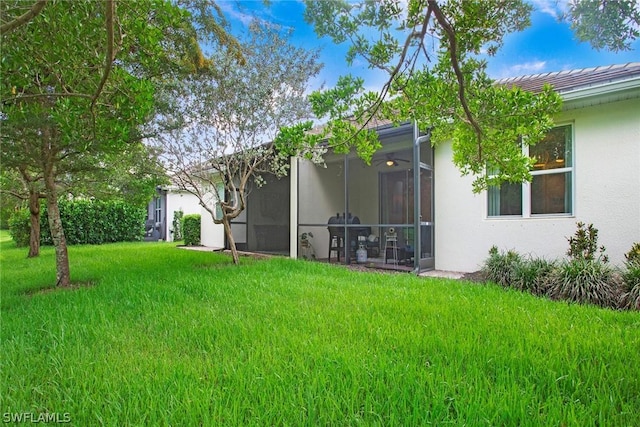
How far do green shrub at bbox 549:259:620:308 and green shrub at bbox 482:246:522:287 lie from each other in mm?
612

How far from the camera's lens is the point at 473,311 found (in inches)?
164

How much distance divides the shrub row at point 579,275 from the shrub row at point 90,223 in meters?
14.4

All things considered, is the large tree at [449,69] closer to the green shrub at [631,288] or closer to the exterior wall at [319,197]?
the green shrub at [631,288]

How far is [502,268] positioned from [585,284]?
51.9 inches

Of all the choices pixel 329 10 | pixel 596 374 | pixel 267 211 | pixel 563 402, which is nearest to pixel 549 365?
pixel 596 374

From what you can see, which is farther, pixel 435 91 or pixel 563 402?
pixel 435 91

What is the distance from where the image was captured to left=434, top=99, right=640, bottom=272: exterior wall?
5820 millimetres

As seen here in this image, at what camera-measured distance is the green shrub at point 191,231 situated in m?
16.2

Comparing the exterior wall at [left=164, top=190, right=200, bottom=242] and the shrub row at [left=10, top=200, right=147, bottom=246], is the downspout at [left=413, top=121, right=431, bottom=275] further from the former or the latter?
the exterior wall at [left=164, top=190, right=200, bottom=242]

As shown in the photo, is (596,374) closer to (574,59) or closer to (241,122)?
(574,59)

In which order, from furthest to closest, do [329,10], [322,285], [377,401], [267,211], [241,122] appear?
1. [267,211]
2. [241,122]
3. [322,285]
4. [329,10]
5. [377,401]

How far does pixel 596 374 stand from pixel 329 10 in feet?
11.8

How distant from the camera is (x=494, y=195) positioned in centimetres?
739

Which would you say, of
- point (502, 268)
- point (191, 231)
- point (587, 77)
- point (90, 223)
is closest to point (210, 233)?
point (191, 231)
